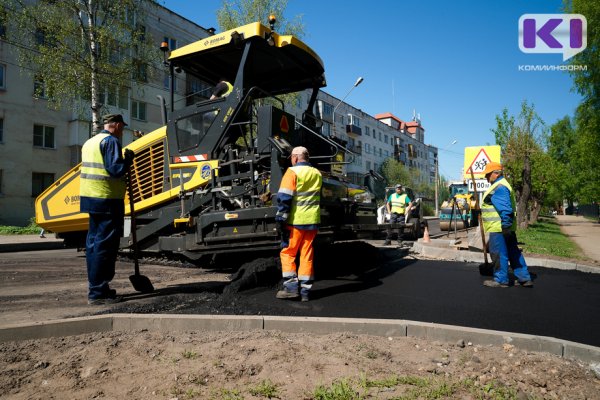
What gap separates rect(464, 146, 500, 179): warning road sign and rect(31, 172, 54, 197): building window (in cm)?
1884

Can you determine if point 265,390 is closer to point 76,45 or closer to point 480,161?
point 480,161

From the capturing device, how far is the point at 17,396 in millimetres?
2318

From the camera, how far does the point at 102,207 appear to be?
416 cm

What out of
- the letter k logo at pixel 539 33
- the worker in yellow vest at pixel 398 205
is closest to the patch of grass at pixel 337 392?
the worker in yellow vest at pixel 398 205

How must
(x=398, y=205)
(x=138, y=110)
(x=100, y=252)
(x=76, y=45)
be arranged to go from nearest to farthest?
1. (x=100, y=252)
2. (x=398, y=205)
3. (x=76, y=45)
4. (x=138, y=110)

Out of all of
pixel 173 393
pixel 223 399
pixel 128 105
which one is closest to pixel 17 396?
pixel 173 393

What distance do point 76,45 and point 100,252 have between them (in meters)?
15.0

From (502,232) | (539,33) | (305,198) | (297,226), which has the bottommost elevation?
(502,232)

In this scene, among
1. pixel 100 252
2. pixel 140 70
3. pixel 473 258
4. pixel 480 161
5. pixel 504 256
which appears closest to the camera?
pixel 100 252

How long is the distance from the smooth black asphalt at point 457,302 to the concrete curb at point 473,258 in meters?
1.23

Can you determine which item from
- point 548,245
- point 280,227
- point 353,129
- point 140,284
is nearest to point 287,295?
point 280,227

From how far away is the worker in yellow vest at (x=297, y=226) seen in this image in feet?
14.0

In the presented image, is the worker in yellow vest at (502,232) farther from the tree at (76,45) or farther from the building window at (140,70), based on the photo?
the building window at (140,70)

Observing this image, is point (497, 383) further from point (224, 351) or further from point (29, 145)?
point (29, 145)
